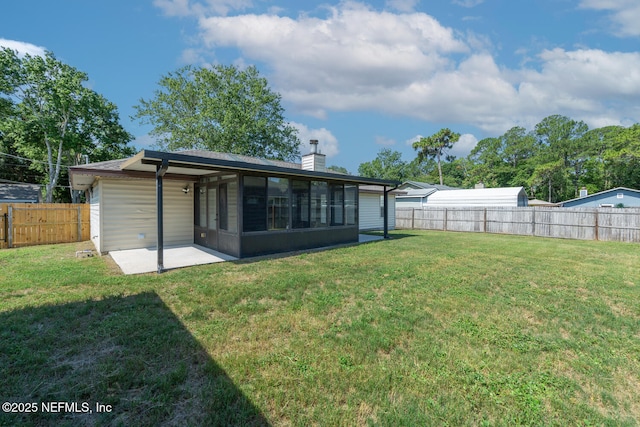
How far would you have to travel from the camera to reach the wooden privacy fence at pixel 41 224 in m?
8.80

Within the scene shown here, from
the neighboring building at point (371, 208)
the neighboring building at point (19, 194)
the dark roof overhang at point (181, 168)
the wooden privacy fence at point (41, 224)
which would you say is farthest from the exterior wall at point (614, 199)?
the neighboring building at point (19, 194)

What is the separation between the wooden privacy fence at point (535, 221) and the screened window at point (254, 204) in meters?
11.8

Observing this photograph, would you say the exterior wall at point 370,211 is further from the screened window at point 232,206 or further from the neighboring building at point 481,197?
the screened window at point 232,206

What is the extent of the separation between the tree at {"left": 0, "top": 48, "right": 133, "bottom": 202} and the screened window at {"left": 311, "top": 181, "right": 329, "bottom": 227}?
725 inches

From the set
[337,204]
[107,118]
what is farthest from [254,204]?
[107,118]

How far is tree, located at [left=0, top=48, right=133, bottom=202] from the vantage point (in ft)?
54.3

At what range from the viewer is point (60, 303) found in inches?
152

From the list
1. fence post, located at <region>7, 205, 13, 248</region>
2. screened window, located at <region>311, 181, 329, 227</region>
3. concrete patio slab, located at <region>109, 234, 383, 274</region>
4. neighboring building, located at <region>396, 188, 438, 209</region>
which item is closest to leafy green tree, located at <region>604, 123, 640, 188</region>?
neighboring building, located at <region>396, 188, 438, 209</region>

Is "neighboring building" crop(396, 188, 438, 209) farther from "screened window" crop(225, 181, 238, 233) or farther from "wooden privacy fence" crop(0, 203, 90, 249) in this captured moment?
"wooden privacy fence" crop(0, 203, 90, 249)

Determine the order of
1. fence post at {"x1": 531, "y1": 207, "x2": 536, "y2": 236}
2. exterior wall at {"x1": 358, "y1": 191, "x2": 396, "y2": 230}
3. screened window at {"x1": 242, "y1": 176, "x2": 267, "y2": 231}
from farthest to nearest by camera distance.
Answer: exterior wall at {"x1": 358, "y1": 191, "x2": 396, "y2": 230}
fence post at {"x1": 531, "y1": 207, "x2": 536, "y2": 236}
screened window at {"x1": 242, "y1": 176, "x2": 267, "y2": 231}

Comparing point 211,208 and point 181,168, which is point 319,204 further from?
point 181,168

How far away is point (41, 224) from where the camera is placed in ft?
31.0

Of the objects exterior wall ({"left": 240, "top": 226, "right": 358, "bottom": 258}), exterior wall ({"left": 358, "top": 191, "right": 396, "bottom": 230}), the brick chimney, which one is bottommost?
exterior wall ({"left": 240, "top": 226, "right": 358, "bottom": 258})

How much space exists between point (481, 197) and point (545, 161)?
22.4 metres
